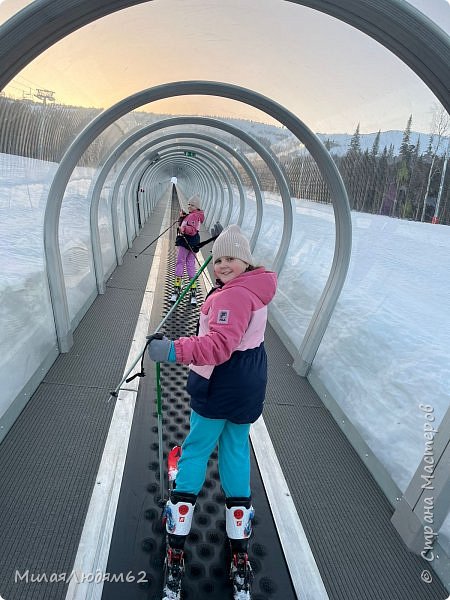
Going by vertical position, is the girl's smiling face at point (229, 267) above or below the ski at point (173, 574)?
above

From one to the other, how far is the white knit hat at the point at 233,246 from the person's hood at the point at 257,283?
0.10 meters

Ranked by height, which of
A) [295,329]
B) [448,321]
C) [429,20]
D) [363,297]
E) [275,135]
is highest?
[429,20]

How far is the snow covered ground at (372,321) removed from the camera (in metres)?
3.33

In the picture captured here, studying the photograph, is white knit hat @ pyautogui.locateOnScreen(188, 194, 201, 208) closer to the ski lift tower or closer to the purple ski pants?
the purple ski pants

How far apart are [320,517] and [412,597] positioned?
73 centimetres

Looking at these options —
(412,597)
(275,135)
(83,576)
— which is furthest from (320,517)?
(275,135)

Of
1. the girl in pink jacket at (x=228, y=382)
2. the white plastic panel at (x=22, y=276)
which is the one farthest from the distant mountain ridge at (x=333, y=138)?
the white plastic panel at (x=22, y=276)

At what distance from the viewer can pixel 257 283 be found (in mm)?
2166

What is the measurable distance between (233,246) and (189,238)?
5.36 m

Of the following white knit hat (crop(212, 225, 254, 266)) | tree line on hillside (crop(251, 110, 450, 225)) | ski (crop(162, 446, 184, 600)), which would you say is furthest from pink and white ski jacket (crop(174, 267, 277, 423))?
tree line on hillside (crop(251, 110, 450, 225))

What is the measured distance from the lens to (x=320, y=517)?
10.1ft

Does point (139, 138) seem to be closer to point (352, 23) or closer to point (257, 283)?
point (352, 23)

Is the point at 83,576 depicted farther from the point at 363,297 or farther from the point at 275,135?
the point at 275,135

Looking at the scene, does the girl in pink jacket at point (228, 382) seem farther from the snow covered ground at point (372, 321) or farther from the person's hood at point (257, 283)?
the snow covered ground at point (372, 321)
